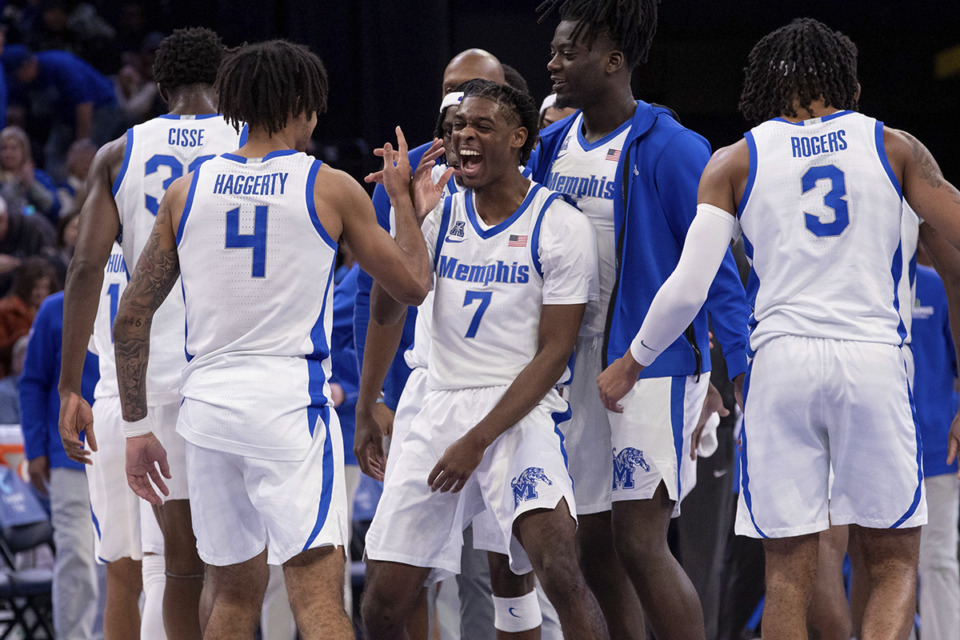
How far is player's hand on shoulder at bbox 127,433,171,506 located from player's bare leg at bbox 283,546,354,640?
64cm

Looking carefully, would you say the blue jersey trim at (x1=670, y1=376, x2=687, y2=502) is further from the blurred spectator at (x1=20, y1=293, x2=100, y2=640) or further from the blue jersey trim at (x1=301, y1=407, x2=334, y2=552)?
the blurred spectator at (x1=20, y1=293, x2=100, y2=640)

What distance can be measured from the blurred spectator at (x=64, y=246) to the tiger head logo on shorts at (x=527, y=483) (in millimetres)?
4464

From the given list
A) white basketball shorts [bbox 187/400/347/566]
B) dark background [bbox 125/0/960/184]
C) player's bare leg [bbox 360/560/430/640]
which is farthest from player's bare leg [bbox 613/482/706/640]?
dark background [bbox 125/0/960/184]

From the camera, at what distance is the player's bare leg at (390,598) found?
3.55 m

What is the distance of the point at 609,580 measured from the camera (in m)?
3.96

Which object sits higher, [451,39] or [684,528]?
[451,39]

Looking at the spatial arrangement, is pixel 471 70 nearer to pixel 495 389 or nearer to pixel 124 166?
pixel 124 166

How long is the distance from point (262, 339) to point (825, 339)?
1.58m

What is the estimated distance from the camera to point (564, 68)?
13.2 ft

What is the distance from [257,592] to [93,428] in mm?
1268

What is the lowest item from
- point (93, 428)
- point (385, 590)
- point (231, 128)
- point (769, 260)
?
point (385, 590)

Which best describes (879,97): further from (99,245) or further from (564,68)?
(99,245)

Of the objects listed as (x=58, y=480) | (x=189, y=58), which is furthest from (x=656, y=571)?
(x=58, y=480)

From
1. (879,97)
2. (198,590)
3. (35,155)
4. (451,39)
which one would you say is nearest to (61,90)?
(35,155)
